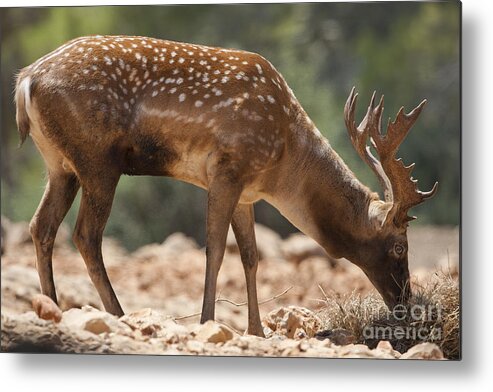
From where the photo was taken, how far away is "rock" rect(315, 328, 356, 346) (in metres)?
6.68

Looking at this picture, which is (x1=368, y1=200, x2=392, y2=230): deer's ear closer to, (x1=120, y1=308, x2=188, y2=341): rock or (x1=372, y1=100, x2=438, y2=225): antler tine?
(x1=372, y1=100, x2=438, y2=225): antler tine

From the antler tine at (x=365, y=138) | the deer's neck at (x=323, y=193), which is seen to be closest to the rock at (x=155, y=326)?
the deer's neck at (x=323, y=193)

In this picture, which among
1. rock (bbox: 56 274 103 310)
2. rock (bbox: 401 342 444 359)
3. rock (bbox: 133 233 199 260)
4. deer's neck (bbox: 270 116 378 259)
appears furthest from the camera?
rock (bbox: 133 233 199 260)

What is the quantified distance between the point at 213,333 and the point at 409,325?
42.6 inches

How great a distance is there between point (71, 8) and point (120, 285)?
3143 millimetres

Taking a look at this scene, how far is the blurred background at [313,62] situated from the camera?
7.09 metres

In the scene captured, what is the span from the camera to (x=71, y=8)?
23.1ft

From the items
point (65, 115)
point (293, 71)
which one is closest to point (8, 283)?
point (65, 115)

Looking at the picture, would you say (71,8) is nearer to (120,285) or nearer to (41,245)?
(41,245)

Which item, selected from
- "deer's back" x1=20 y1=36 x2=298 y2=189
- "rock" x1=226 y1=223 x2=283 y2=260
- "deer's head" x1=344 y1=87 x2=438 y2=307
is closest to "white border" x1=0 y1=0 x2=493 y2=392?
"deer's head" x1=344 y1=87 x2=438 y2=307

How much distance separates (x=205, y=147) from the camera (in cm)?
667

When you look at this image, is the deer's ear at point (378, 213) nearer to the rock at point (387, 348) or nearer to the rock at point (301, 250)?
the rock at point (387, 348)

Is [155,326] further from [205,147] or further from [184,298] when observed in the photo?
[184,298]

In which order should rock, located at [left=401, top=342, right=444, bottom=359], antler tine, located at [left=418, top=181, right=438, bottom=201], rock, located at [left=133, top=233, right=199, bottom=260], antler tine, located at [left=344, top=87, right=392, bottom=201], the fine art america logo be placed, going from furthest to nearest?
rock, located at [left=133, top=233, right=199, bottom=260] → antler tine, located at [left=344, top=87, right=392, bottom=201] → the fine art america logo → antler tine, located at [left=418, top=181, right=438, bottom=201] → rock, located at [left=401, top=342, right=444, bottom=359]
